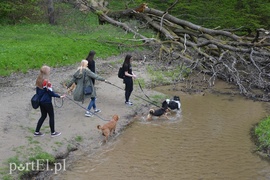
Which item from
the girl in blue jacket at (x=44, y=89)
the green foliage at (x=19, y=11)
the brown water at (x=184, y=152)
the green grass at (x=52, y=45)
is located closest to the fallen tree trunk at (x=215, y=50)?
the green grass at (x=52, y=45)

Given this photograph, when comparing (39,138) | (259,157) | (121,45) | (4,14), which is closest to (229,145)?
(259,157)

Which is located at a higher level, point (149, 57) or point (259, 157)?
point (149, 57)

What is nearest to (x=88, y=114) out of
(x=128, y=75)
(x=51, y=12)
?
(x=128, y=75)

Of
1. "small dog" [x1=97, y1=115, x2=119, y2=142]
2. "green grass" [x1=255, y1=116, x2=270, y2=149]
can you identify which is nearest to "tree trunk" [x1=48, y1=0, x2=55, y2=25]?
"small dog" [x1=97, y1=115, x2=119, y2=142]

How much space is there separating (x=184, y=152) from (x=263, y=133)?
2574mm

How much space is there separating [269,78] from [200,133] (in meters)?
7.91

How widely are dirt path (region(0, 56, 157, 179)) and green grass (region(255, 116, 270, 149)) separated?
12.6 ft

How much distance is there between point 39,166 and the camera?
7.80 m

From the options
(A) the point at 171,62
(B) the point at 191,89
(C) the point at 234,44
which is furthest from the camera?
(A) the point at 171,62

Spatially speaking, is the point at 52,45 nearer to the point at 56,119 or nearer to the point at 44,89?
the point at 56,119

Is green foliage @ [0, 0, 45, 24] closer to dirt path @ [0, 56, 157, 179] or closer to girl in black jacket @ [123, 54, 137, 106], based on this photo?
dirt path @ [0, 56, 157, 179]

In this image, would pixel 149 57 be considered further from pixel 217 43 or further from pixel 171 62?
pixel 217 43

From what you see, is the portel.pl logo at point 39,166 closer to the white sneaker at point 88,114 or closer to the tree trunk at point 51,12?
the white sneaker at point 88,114

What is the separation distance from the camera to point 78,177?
7.73 meters
